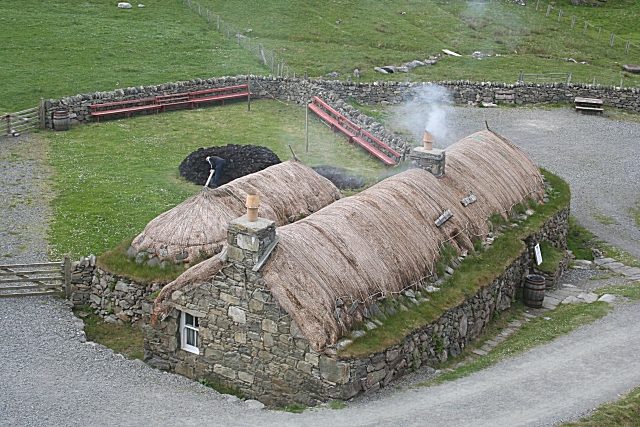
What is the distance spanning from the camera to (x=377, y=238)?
21.8 m

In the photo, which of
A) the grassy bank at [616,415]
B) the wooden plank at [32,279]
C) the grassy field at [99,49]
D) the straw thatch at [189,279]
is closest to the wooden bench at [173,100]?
the grassy field at [99,49]

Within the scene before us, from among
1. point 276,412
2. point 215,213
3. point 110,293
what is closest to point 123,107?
point 110,293

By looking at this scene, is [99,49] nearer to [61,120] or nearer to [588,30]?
[61,120]

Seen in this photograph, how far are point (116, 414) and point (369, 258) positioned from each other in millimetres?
6337

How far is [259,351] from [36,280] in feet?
26.2

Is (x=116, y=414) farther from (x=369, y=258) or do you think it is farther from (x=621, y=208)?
(x=621, y=208)

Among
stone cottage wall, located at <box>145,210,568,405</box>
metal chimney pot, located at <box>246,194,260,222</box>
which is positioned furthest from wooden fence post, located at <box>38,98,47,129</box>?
metal chimney pot, located at <box>246,194,260,222</box>

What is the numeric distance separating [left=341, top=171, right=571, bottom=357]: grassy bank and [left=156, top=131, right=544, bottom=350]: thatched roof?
20.4 inches

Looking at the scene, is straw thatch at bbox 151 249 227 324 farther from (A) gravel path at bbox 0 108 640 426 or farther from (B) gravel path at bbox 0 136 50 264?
(B) gravel path at bbox 0 136 50 264

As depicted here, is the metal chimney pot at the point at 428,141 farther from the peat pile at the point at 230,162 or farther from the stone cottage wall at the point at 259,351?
the peat pile at the point at 230,162

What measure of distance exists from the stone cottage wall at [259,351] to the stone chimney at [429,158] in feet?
17.3

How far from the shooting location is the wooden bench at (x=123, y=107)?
4156 centimetres

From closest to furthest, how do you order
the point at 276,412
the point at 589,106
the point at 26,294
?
the point at 276,412 → the point at 26,294 → the point at 589,106

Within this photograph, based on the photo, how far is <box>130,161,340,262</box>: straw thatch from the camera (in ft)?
77.0
